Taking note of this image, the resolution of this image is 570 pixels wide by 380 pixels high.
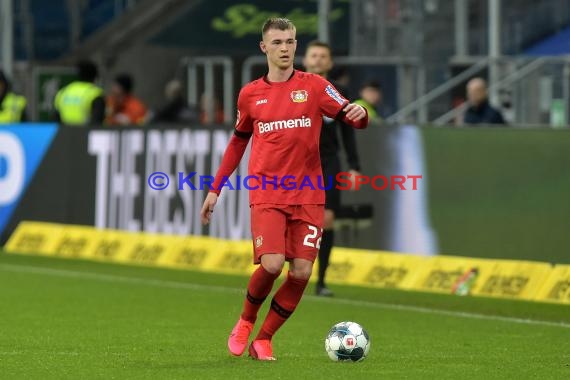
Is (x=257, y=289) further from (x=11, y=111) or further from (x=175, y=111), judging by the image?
(x=175, y=111)

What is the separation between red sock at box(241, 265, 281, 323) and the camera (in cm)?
969

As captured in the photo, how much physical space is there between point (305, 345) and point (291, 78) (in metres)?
1.96

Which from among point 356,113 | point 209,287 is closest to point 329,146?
point 209,287

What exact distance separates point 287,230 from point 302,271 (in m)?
0.27

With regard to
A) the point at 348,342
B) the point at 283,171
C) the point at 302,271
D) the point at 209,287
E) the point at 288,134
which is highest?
the point at 288,134

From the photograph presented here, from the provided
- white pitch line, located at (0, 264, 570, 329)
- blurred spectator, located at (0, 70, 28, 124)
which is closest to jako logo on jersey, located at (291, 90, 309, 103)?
white pitch line, located at (0, 264, 570, 329)

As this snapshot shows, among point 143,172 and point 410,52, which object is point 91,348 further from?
point 410,52

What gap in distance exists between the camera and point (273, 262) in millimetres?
9555

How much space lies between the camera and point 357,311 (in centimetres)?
1333

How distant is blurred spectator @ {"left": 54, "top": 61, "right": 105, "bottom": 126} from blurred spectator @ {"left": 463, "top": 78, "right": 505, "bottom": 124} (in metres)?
5.37

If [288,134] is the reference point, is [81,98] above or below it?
above

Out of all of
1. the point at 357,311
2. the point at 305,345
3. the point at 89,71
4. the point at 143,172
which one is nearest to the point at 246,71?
the point at 89,71

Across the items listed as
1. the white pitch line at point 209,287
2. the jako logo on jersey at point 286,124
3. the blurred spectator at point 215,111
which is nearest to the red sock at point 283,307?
the jako logo on jersey at point 286,124

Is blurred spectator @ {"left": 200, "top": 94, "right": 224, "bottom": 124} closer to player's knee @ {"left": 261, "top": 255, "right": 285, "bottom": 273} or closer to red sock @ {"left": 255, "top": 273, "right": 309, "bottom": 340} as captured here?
red sock @ {"left": 255, "top": 273, "right": 309, "bottom": 340}
